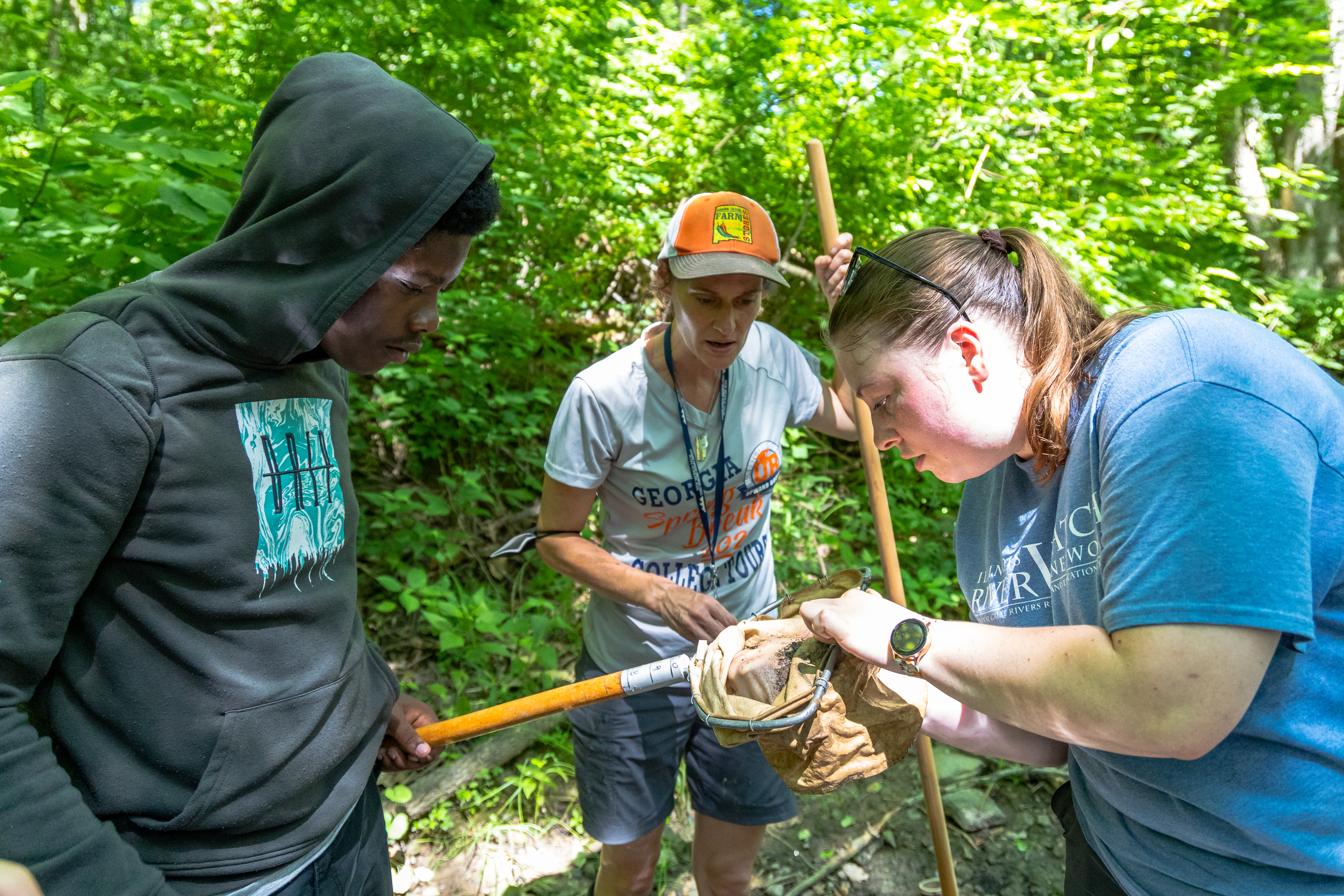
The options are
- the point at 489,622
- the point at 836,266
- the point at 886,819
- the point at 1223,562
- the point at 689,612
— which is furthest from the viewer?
the point at 489,622

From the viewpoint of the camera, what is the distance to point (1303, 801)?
115 cm

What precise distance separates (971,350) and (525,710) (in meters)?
1.31

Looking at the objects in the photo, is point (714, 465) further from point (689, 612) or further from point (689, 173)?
point (689, 173)

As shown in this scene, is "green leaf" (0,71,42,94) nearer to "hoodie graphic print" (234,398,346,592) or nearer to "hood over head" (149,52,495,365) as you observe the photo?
"hood over head" (149,52,495,365)

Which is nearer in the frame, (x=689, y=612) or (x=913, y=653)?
(x=913, y=653)

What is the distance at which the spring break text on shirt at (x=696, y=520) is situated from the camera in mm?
2328

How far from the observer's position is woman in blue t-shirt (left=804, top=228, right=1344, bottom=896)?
3.33ft

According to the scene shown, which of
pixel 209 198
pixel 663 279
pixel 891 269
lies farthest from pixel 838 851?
pixel 209 198

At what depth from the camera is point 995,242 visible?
148 cm

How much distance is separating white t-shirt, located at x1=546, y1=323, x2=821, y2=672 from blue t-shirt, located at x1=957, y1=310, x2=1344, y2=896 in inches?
44.9

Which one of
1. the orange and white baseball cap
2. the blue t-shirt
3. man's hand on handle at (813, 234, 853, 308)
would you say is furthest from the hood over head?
man's hand on handle at (813, 234, 853, 308)

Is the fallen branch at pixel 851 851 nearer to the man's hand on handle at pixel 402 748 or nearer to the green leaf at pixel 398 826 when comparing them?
the green leaf at pixel 398 826

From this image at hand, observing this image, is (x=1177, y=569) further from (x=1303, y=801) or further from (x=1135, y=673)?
(x=1303, y=801)

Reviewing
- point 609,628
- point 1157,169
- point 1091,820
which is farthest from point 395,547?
point 1157,169
